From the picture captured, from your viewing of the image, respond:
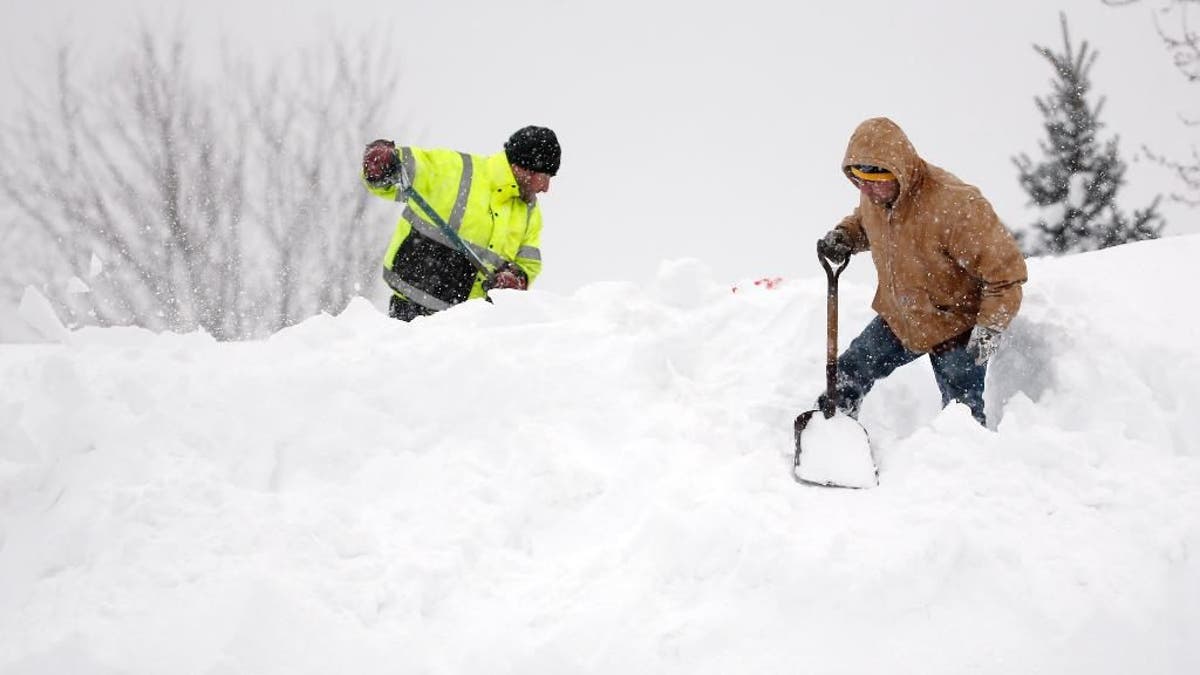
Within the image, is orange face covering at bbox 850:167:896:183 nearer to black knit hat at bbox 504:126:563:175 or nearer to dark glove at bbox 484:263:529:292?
black knit hat at bbox 504:126:563:175

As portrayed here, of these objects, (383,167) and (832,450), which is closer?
(832,450)

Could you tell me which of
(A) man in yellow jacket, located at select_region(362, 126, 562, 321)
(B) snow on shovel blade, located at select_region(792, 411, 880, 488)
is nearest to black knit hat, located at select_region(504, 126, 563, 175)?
(A) man in yellow jacket, located at select_region(362, 126, 562, 321)

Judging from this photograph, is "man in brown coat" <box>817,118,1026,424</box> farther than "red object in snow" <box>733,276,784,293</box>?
No

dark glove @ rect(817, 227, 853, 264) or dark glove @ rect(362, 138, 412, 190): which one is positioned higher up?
dark glove @ rect(817, 227, 853, 264)

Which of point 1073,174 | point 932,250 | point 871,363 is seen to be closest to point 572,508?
point 871,363

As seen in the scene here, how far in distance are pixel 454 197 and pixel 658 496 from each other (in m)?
2.63

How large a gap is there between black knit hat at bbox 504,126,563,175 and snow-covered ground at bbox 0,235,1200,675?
3.92 feet

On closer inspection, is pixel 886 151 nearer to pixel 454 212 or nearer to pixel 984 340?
pixel 984 340

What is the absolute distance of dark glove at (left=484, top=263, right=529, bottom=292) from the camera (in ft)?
15.6

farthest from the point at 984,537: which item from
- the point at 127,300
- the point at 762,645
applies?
the point at 127,300

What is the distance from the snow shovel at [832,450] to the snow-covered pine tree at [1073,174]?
941 cm

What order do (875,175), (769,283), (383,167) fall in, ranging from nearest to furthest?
(875,175) < (383,167) < (769,283)

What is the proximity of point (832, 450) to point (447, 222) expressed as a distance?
2.81m

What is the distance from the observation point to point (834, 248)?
3643 millimetres
